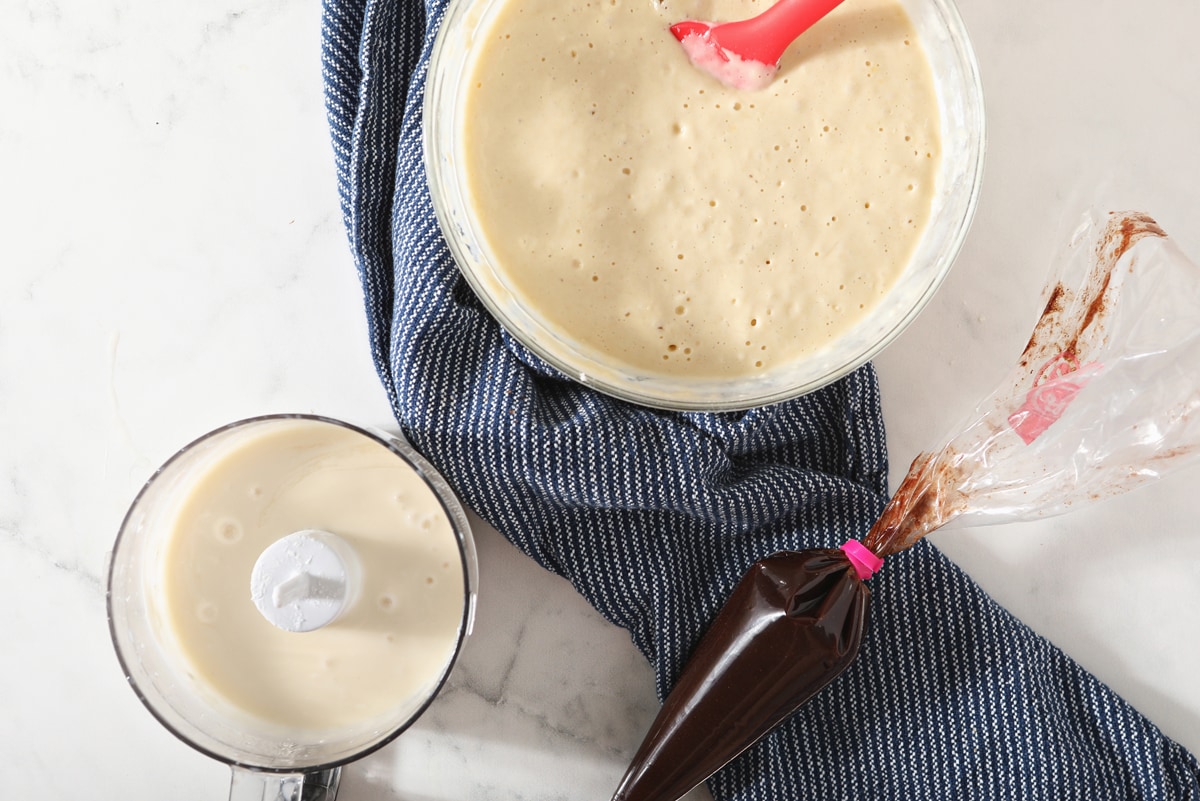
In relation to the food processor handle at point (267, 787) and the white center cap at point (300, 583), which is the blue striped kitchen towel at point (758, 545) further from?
the food processor handle at point (267, 787)

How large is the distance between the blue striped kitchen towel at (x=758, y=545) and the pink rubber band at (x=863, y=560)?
0.26 ft

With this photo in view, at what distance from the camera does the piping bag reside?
0.83m

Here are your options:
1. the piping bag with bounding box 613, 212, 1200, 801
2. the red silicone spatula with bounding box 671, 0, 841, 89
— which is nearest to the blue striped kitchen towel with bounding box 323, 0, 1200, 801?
the piping bag with bounding box 613, 212, 1200, 801

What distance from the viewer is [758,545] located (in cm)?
93

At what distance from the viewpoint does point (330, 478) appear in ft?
2.68

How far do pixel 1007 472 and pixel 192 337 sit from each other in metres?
0.78

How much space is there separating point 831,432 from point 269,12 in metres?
0.69

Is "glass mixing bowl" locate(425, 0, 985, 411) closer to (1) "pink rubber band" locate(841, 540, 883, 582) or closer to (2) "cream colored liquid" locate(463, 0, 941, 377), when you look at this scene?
(2) "cream colored liquid" locate(463, 0, 941, 377)

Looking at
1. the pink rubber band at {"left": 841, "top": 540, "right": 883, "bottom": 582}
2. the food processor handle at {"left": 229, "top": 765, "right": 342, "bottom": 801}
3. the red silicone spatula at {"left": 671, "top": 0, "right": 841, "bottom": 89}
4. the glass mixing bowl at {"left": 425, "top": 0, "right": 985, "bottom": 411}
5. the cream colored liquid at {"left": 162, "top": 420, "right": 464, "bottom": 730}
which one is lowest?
the food processor handle at {"left": 229, "top": 765, "right": 342, "bottom": 801}

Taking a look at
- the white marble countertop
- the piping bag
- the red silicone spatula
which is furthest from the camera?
the white marble countertop

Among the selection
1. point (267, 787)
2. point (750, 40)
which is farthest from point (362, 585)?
point (750, 40)

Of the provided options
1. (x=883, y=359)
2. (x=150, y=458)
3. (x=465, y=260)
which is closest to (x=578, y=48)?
(x=465, y=260)

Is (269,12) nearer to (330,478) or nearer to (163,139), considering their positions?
(163,139)

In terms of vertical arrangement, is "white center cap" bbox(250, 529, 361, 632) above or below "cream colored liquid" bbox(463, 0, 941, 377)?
below
